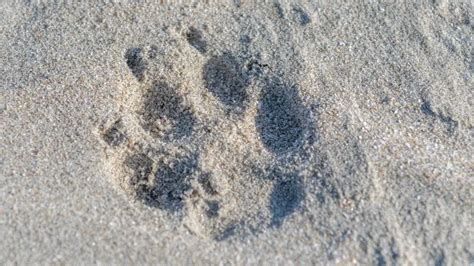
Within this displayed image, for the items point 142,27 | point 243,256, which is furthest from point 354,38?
point 243,256

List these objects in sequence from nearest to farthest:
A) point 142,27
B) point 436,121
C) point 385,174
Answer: point 385,174, point 436,121, point 142,27

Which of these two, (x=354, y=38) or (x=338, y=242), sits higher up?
(x=354, y=38)

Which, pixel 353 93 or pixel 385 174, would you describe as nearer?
pixel 385 174

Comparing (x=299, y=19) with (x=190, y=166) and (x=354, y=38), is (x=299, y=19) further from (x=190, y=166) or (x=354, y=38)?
(x=190, y=166)

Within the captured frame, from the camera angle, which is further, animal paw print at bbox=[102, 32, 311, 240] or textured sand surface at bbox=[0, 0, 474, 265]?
animal paw print at bbox=[102, 32, 311, 240]

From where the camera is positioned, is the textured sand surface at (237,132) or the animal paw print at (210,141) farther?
the animal paw print at (210,141)
